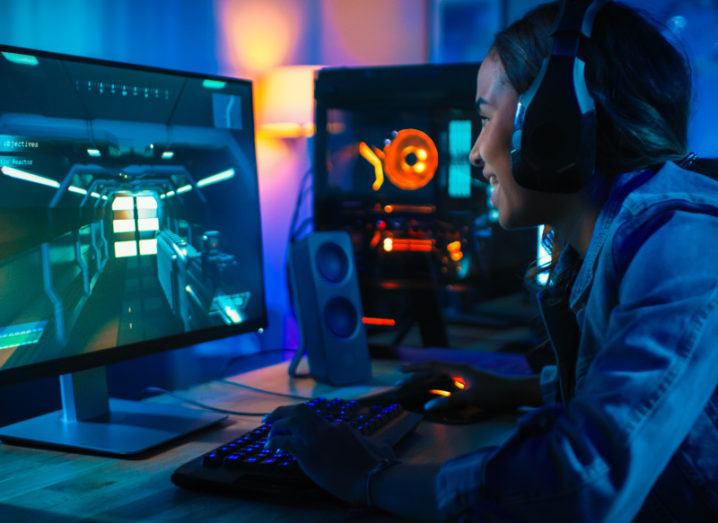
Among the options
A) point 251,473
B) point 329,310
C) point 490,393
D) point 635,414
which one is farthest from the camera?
point 329,310

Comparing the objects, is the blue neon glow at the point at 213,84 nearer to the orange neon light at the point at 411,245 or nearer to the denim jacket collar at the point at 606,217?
the orange neon light at the point at 411,245

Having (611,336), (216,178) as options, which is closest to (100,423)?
(216,178)

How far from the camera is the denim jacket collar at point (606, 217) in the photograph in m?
0.77

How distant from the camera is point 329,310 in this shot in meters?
1.48

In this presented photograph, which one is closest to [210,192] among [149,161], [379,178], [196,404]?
[149,161]

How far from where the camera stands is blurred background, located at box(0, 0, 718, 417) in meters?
1.28

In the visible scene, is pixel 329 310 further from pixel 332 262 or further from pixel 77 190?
pixel 77 190

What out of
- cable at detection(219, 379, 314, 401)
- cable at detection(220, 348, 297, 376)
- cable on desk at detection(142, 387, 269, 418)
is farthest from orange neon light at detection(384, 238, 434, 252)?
cable on desk at detection(142, 387, 269, 418)

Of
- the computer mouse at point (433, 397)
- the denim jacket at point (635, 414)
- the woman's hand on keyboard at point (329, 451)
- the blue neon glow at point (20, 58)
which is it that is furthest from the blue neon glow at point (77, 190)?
the denim jacket at point (635, 414)

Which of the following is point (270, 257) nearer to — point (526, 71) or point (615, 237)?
point (526, 71)

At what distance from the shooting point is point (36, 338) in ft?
3.21

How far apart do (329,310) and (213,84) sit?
46cm

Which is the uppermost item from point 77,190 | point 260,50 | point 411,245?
point 260,50

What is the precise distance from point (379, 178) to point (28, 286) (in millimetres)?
803
